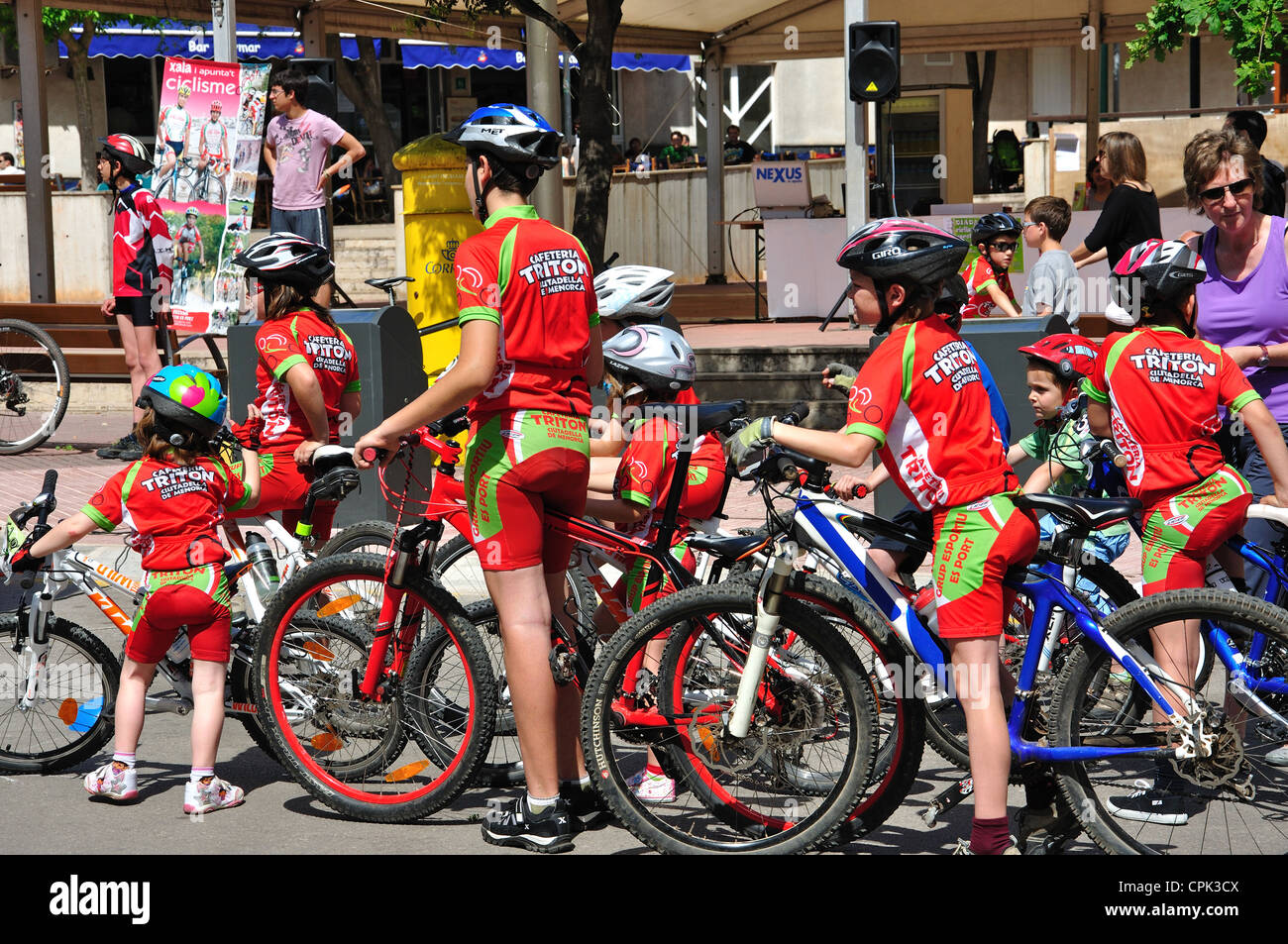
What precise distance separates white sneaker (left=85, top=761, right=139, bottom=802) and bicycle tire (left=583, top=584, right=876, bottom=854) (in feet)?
5.45

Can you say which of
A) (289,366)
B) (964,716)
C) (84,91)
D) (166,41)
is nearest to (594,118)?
(289,366)

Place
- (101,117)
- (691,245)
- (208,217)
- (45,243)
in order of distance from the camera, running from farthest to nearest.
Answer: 1. (101,117)
2. (691,245)
3. (45,243)
4. (208,217)

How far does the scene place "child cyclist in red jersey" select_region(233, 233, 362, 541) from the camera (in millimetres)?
5961

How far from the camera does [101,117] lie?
31656 mm

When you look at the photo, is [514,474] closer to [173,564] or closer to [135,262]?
[173,564]

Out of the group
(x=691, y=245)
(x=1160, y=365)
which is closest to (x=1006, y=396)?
(x=1160, y=365)

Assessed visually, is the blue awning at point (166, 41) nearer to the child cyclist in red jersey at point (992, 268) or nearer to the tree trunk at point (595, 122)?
the tree trunk at point (595, 122)

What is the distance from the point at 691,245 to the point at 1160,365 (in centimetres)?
1806

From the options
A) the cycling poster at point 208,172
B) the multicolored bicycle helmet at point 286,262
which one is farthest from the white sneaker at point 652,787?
the cycling poster at point 208,172

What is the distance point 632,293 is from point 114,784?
2.33 meters

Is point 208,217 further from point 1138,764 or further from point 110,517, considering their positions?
point 1138,764

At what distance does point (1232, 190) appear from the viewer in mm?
5441

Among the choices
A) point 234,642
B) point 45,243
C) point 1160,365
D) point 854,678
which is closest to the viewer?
point 854,678

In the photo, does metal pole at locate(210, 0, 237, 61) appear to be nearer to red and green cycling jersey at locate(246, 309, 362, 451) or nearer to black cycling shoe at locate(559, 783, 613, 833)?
red and green cycling jersey at locate(246, 309, 362, 451)
